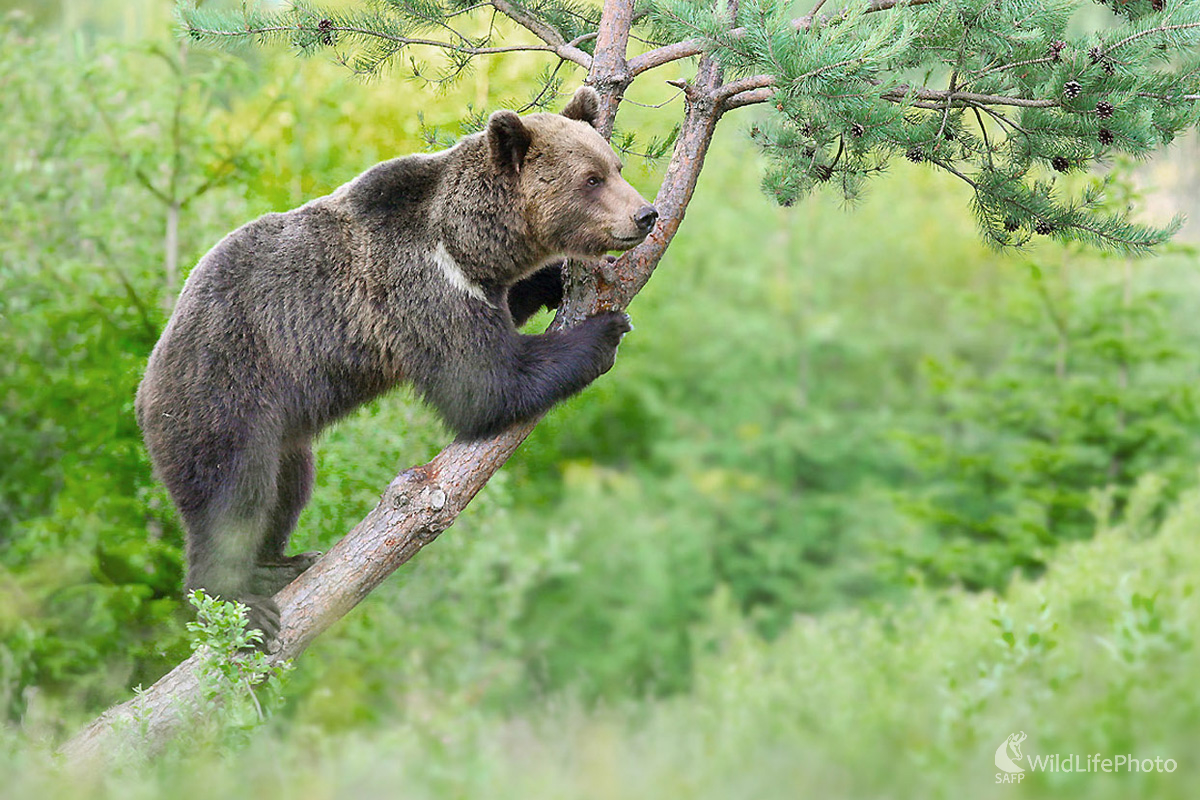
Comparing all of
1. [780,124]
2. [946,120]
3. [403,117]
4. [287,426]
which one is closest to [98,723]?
[287,426]

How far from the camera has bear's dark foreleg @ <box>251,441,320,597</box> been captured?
178 inches

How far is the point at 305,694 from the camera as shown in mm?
7555

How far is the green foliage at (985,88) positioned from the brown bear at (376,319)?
29.6 inches

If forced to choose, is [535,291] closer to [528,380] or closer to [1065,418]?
[528,380]

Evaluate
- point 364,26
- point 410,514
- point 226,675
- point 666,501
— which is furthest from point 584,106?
point 666,501

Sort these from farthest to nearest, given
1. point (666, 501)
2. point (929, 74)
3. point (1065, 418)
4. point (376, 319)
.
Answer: point (666, 501), point (1065, 418), point (376, 319), point (929, 74)

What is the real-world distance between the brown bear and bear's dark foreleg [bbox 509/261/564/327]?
0.34 meters

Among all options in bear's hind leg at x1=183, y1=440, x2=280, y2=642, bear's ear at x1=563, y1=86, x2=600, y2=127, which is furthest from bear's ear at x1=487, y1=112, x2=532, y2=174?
bear's hind leg at x1=183, y1=440, x2=280, y2=642

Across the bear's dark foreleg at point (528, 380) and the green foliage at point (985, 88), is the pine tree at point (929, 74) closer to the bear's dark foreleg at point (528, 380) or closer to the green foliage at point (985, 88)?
the green foliage at point (985, 88)

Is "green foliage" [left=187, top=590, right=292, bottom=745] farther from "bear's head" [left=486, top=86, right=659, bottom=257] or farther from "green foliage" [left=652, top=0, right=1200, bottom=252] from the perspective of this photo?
"green foliage" [left=652, top=0, right=1200, bottom=252]

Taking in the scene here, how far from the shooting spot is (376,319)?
4.24m

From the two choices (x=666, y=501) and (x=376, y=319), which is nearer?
(x=376, y=319)

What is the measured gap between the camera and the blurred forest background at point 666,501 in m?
2.88

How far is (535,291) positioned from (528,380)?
846 mm
